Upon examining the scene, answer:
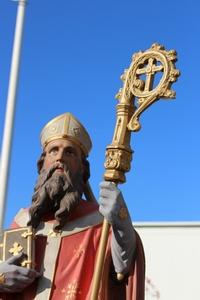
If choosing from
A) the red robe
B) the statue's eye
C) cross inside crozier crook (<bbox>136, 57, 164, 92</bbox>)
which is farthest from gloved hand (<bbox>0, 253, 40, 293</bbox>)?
cross inside crozier crook (<bbox>136, 57, 164, 92</bbox>)

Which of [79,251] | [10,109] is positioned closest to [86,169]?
[79,251]

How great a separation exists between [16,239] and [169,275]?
35.5 feet

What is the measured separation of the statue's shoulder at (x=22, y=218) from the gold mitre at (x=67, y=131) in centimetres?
51

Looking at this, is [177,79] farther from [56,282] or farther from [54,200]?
[56,282]

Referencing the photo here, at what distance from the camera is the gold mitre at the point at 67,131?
533 centimetres

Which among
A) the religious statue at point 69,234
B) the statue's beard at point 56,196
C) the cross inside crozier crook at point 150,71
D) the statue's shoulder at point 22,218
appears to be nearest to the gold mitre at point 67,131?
the religious statue at point 69,234

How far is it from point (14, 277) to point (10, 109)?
694 centimetres

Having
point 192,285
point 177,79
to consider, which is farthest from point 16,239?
point 192,285

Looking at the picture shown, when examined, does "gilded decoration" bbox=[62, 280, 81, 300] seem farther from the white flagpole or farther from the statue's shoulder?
the white flagpole

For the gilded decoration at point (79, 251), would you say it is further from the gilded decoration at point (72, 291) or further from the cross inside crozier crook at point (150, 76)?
the cross inside crozier crook at point (150, 76)

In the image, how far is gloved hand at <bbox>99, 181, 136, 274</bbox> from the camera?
455 centimetres

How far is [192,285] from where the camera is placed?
1518cm

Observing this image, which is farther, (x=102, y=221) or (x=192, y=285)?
(x=192, y=285)

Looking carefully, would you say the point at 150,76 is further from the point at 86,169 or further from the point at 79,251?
the point at 79,251
